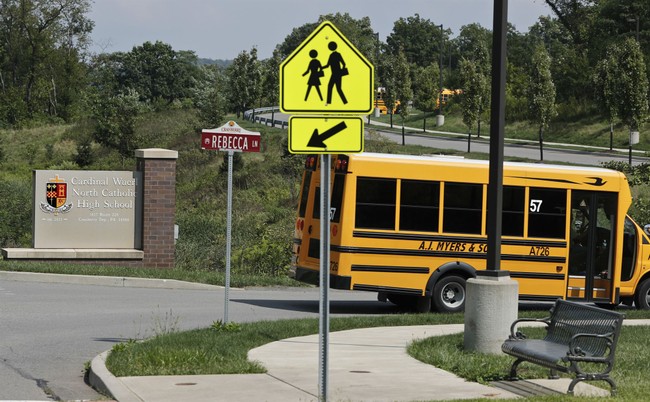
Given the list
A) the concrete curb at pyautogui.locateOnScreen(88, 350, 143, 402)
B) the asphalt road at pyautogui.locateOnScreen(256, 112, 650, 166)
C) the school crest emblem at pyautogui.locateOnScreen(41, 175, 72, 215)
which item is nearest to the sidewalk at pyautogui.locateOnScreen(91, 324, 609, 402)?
the concrete curb at pyautogui.locateOnScreen(88, 350, 143, 402)

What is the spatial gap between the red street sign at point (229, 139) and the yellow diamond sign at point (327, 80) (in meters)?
5.38

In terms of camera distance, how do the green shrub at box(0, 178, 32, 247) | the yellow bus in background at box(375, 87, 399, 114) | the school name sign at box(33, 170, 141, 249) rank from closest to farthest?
the school name sign at box(33, 170, 141, 249) < the green shrub at box(0, 178, 32, 247) < the yellow bus in background at box(375, 87, 399, 114)

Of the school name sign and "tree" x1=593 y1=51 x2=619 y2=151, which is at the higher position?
"tree" x1=593 y1=51 x2=619 y2=151

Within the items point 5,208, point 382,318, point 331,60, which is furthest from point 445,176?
point 5,208

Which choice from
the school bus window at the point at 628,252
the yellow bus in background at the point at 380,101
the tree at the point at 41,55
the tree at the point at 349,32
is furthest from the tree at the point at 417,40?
the school bus window at the point at 628,252

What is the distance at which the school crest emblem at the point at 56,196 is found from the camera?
25.1 meters

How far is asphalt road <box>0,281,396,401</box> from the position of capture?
11539 millimetres

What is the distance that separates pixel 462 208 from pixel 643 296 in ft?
14.0

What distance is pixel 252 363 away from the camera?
11.5m

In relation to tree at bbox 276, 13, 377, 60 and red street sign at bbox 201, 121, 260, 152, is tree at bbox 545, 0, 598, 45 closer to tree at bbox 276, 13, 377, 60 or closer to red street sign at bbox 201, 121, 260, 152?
tree at bbox 276, 13, 377, 60

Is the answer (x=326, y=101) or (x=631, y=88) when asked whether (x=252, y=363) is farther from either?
(x=631, y=88)

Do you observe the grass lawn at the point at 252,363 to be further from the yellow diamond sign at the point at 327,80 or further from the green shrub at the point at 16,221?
the green shrub at the point at 16,221

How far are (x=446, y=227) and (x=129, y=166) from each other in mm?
42331

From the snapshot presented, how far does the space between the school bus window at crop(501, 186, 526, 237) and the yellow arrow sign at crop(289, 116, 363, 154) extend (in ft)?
35.8
